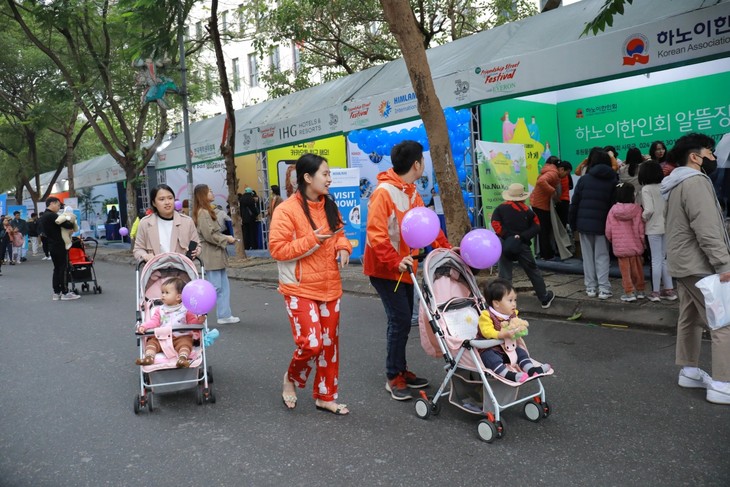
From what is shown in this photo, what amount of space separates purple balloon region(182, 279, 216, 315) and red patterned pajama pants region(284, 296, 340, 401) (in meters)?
0.67

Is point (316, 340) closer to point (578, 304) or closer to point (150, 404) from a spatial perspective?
point (150, 404)

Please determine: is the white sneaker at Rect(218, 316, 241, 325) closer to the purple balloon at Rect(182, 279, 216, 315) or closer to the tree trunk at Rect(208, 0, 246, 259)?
the purple balloon at Rect(182, 279, 216, 315)

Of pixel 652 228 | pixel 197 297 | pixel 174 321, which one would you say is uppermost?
pixel 652 228

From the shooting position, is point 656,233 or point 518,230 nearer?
point 656,233

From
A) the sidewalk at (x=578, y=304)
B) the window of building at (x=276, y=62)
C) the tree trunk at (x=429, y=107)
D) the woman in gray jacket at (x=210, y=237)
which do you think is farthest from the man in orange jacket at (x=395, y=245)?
the window of building at (x=276, y=62)

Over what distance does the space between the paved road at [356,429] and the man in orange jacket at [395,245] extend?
1.22 ft

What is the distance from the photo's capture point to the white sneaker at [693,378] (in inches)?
177

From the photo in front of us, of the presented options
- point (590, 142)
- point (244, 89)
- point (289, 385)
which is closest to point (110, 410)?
point (289, 385)

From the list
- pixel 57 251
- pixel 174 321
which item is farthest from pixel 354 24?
pixel 174 321

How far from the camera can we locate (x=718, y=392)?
164 inches

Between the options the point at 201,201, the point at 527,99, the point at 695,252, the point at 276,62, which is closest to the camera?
the point at 695,252

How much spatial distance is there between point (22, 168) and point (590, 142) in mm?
26913

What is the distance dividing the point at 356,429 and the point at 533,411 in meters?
1.17

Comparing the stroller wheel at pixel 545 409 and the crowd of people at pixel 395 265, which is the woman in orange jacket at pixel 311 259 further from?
the stroller wheel at pixel 545 409
